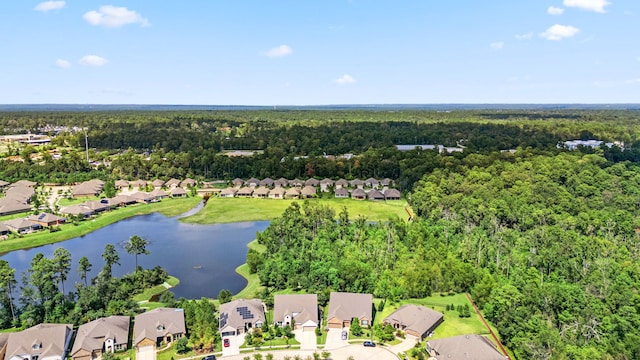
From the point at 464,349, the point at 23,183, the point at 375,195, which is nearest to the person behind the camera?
the point at 464,349

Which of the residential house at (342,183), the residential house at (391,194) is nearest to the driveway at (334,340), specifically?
the residential house at (391,194)

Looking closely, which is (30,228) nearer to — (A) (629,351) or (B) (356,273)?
(B) (356,273)

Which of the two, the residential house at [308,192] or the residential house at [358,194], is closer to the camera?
the residential house at [358,194]

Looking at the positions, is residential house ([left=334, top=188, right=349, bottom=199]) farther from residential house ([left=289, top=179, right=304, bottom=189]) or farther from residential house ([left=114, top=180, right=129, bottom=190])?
residential house ([left=114, top=180, right=129, bottom=190])

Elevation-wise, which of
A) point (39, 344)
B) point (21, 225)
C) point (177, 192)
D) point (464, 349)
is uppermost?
point (177, 192)

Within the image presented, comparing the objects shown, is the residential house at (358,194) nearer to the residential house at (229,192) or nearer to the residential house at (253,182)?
the residential house at (253,182)

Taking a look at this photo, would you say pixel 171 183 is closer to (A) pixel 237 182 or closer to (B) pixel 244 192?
(A) pixel 237 182

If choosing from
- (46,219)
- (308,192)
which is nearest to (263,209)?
(308,192)

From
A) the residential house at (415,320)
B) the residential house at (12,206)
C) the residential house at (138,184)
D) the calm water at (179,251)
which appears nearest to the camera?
the residential house at (415,320)
